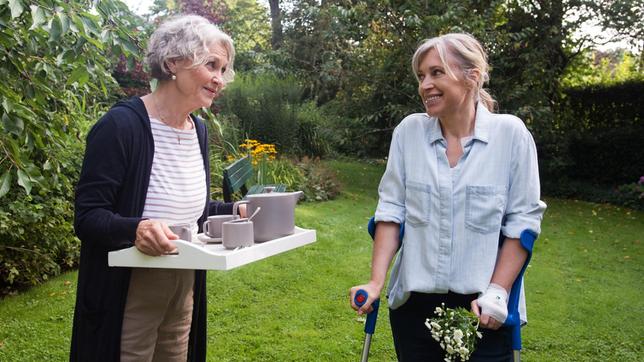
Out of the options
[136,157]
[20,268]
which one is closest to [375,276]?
[136,157]

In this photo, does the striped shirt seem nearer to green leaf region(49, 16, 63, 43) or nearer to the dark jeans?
green leaf region(49, 16, 63, 43)

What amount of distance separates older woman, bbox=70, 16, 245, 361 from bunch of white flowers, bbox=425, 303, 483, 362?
83 cm

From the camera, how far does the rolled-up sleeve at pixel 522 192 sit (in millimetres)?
1843

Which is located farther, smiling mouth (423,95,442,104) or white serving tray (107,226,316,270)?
smiling mouth (423,95,442,104)

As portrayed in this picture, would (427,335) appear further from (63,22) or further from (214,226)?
(63,22)

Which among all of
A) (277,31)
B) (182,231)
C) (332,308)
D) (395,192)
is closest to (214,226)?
(182,231)

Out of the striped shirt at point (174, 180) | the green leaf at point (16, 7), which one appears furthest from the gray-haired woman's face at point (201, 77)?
the green leaf at point (16, 7)

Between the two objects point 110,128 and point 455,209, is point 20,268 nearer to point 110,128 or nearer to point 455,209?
point 110,128

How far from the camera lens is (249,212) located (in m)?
1.88

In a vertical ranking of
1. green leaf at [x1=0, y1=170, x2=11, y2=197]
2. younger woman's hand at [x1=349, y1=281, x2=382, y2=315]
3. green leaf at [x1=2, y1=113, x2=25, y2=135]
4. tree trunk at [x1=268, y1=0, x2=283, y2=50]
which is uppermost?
tree trunk at [x1=268, y1=0, x2=283, y2=50]

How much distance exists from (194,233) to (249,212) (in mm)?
262

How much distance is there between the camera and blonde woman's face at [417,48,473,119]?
6.20ft

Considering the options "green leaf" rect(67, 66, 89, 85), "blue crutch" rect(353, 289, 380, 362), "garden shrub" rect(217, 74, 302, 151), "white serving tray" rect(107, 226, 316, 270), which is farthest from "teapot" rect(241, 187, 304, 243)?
"garden shrub" rect(217, 74, 302, 151)

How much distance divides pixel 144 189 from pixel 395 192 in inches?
30.9
